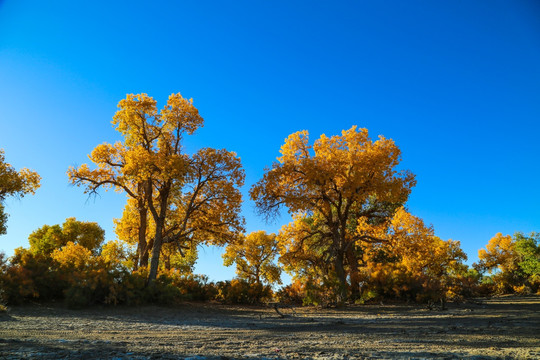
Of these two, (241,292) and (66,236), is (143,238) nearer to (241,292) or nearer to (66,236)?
(241,292)

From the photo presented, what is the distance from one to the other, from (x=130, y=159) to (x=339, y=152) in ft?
34.0

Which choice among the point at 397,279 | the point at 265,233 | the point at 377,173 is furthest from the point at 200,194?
the point at 265,233

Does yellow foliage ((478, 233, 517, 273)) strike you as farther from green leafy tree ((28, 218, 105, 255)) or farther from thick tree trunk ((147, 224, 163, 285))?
green leafy tree ((28, 218, 105, 255))

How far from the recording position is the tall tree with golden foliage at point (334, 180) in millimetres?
17859

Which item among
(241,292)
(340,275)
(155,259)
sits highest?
(155,259)

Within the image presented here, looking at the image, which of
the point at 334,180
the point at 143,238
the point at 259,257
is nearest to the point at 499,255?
the point at 259,257

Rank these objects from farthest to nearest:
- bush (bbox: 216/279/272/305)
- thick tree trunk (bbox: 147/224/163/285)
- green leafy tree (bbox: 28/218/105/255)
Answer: green leafy tree (bbox: 28/218/105/255), bush (bbox: 216/279/272/305), thick tree trunk (bbox: 147/224/163/285)

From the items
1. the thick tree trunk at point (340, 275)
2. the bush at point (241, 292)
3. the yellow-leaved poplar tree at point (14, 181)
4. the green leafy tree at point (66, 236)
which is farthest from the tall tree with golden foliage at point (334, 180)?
the green leafy tree at point (66, 236)

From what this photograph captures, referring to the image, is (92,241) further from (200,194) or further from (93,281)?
(93,281)

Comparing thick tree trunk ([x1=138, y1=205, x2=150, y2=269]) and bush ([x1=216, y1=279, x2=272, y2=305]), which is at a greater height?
thick tree trunk ([x1=138, y1=205, x2=150, y2=269])

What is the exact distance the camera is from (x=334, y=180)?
60.5ft

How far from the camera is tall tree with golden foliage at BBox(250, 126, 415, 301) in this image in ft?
58.6

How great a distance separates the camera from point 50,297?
13586 millimetres

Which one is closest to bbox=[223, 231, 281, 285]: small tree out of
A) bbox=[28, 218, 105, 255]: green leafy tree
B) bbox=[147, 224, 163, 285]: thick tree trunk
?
bbox=[28, 218, 105, 255]: green leafy tree
